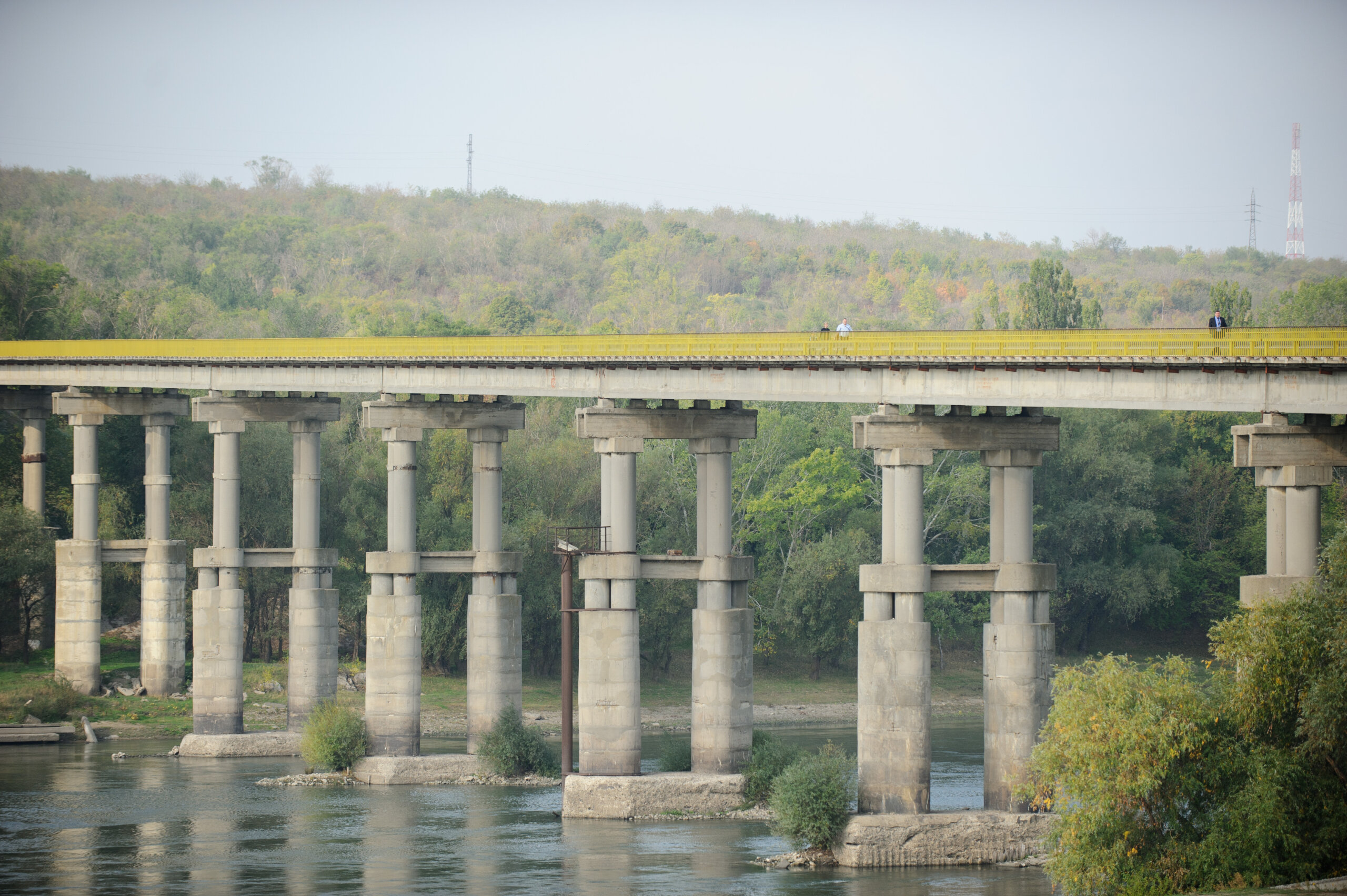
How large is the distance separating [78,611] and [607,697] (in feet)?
113

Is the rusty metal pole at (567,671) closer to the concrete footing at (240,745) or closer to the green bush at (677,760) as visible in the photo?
the green bush at (677,760)

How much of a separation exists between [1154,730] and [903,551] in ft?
44.7

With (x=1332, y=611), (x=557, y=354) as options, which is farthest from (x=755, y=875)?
(x=557, y=354)

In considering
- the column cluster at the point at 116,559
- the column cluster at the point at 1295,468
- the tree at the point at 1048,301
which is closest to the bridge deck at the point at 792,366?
the column cluster at the point at 1295,468

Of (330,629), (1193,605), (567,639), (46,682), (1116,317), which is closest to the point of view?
(567,639)

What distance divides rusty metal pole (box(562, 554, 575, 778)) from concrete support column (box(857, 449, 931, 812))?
1289 centimetres

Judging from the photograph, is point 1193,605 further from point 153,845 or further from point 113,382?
point 153,845

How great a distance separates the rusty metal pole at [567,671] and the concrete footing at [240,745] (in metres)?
16.7

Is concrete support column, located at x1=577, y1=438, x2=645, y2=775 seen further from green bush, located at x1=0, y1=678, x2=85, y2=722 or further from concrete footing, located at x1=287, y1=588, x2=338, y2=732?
green bush, located at x1=0, y1=678, x2=85, y2=722

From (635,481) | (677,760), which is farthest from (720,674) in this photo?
(635,481)

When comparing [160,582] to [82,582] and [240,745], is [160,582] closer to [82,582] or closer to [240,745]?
[82,582]

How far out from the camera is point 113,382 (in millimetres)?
82125

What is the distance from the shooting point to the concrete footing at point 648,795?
6166 centimetres

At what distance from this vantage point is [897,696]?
5453 cm
